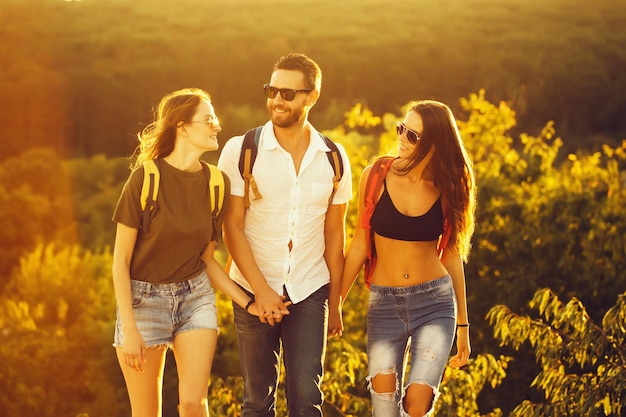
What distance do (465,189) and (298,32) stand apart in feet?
272

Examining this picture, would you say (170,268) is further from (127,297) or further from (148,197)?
(148,197)

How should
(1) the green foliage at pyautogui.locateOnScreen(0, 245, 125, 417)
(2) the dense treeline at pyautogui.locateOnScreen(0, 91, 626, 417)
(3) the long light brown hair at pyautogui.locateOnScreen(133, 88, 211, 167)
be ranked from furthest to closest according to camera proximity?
(1) the green foliage at pyautogui.locateOnScreen(0, 245, 125, 417) < (2) the dense treeline at pyautogui.locateOnScreen(0, 91, 626, 417) < (3) the long light brown hair at pyautogui.locateOnScreen(133, 88, 211, 167)

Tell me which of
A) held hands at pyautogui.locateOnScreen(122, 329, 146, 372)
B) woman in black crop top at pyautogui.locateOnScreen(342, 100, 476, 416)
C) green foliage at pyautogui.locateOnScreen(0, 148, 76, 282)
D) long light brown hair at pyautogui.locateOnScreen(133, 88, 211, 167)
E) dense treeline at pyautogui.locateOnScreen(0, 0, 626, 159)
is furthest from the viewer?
dense treeline at pyautogui.locateOnScreen(0, 0, 626, 159)

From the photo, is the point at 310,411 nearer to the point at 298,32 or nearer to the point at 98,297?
the point at 98,297

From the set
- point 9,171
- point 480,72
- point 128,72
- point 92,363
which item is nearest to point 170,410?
point 92,363

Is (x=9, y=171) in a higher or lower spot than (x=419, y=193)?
lower

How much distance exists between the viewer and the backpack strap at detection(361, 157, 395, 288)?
16.1ft

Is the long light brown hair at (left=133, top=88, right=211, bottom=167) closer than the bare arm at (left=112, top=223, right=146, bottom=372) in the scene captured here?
No

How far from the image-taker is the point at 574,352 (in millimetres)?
9531

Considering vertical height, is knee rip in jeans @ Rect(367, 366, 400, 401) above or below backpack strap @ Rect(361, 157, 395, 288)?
below

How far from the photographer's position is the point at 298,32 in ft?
283

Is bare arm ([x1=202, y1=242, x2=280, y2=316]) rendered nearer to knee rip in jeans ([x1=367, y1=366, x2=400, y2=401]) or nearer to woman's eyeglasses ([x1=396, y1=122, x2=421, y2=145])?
knee rip in jeans ([x1=367, y1=366, x2=400, y2=401])

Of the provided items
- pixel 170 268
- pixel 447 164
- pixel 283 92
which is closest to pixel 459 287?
pixel 447 164

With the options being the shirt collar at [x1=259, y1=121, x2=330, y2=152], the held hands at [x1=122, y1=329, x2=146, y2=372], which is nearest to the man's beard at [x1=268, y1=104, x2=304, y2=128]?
the shirt collar at [x1=259, y1=121, x2=330, y2=152]
